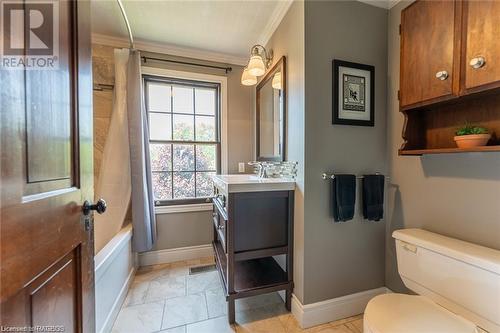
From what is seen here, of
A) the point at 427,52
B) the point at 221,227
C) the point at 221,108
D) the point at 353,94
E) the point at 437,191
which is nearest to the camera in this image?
the point at 427,52

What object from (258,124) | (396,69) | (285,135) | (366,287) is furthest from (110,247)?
(396,69)

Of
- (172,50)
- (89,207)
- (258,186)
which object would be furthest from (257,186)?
(172,50)

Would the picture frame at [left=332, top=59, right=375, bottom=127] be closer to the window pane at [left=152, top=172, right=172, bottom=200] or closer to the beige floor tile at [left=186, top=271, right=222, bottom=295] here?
the beige floor tile at [left=186, top=271, right=222, bottom=295]

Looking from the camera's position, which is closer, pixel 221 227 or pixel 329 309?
pixel 329 309

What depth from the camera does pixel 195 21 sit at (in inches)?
74.9

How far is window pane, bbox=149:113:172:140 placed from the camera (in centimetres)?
239

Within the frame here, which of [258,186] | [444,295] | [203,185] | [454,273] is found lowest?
[444,295]

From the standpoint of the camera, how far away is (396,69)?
1.56 m

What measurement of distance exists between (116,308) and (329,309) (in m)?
1.54

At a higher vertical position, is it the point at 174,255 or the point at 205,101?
the point at 205,101

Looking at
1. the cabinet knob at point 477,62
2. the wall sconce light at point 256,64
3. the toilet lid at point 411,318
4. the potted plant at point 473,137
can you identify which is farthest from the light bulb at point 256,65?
the toilet lid at point 411,318

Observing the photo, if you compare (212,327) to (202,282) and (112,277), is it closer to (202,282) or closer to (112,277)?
(202,282)

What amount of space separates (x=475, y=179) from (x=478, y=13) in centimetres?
80

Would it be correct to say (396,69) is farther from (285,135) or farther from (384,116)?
(285,135)
